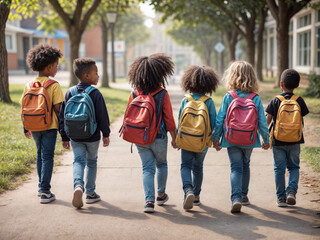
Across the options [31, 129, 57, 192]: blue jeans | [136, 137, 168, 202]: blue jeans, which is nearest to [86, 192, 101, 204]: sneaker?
[31, 129, 57, 192]: blue jeans

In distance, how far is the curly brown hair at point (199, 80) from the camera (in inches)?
174

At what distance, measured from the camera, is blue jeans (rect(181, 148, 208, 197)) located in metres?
4.46

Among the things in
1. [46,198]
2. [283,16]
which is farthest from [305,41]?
[46,198]

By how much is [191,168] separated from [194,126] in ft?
1.69

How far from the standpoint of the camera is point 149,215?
4.30m

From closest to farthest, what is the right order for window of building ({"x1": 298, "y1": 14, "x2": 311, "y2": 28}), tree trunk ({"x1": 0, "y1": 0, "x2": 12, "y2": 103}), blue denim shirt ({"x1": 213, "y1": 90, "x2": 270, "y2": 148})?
blue denim shirt ({"x1": 213, "y1": 90, "x2": 270, "y2": 148}) < tree trunk ({"x1": 0, "y1": 0, "x2": 12, "y2": 103}) < window of building ({"x1": 298, "y1": 14, "x2": 311, "y2": 28})

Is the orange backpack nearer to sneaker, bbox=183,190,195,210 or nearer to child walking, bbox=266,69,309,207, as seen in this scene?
sneaker, bbox=183,190,195,210

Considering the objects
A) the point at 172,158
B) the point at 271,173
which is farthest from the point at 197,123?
the point at 172,158

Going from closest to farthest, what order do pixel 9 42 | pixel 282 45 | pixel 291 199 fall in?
pixel 291 199
pixel 282 45
pixel 9 42

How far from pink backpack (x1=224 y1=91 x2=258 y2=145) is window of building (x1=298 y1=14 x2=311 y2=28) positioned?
21.7 m

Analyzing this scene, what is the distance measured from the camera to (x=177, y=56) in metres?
130

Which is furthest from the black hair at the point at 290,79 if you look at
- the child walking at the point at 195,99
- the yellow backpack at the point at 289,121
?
the child walking at the point at 195,99

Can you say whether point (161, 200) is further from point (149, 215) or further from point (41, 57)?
point (41, 57)

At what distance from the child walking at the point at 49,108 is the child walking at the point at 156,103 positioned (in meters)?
0.83
